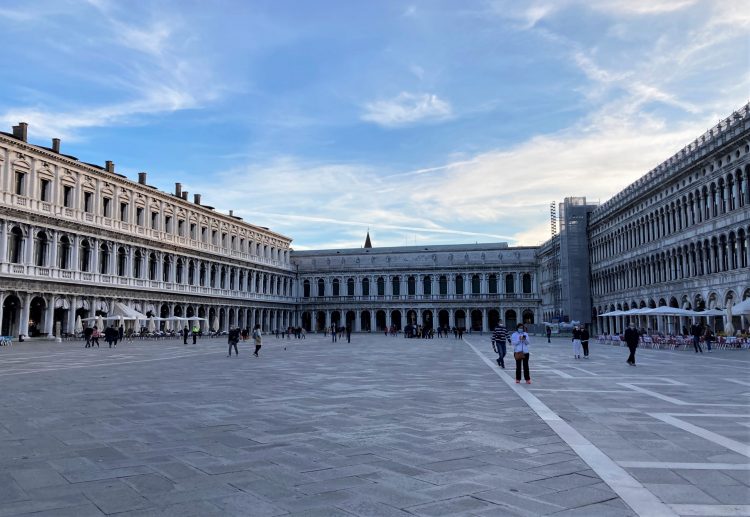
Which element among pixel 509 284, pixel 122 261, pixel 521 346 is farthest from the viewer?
pixel 509 284

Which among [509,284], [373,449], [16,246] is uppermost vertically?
[16,246]

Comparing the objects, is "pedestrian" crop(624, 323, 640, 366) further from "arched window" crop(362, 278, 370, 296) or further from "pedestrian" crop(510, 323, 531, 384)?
"arched window" crop(362, 278, 370, 296)

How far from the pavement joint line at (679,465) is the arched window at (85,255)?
41684 millimetres

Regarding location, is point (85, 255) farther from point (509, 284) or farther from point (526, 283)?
point (526, 283)

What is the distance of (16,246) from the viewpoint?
35.2 meters

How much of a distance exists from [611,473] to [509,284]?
70.6m

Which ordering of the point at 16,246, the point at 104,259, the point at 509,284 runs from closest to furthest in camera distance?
the point at 16,246
the point at 104,259
the point at 509,284

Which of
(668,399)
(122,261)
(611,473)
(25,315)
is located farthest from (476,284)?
(611,473)

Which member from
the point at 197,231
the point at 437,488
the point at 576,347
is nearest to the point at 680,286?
the point at 576,347

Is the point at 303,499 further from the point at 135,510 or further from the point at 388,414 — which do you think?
the point at 388,414

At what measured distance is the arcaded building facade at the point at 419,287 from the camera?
73.7 meters

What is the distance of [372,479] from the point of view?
4.99m

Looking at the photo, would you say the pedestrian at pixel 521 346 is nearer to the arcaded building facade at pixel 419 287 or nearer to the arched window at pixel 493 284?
the arcaded building facade at pixel 419 287

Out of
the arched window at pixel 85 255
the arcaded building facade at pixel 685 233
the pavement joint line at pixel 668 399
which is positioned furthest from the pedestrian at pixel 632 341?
the arched window at pixel 85 255
